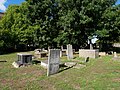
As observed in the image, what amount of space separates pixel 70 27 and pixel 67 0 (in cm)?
396

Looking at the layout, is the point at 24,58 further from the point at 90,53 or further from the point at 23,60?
the point at 90,53

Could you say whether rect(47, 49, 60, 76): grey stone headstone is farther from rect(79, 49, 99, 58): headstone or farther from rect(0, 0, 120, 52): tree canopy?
rect(0, 0, 120, 52): tree canopy

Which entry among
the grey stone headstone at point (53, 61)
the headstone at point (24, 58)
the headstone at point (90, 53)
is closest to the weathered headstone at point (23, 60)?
the headstone at point (24, 58)

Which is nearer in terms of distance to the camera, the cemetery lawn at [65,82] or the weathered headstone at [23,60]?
the cemetery lawn at [65,82]

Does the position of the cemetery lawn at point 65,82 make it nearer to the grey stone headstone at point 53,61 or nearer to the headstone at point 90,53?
the grey stone headstone at point 53,61

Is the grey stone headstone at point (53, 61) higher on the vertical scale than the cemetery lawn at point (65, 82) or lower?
higher

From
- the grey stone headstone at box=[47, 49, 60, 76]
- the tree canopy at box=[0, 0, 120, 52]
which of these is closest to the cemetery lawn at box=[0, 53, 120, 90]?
the grey stone headstone at box=[47, 49, 60, 76]

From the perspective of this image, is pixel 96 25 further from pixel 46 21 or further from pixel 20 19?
pixel 20 19

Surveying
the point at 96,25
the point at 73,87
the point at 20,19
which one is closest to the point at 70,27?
the point at 96,25

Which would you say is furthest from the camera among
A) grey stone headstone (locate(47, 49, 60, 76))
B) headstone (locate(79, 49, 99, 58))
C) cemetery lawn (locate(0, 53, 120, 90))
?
headstone (locate(79, 49, 99, 58))

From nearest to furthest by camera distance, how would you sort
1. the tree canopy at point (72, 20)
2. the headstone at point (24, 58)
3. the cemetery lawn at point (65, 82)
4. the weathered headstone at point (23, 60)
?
the cemetery lawn at point (65, 82), the weathered headstone at point (23, 60), the headstone at point (24, 58), the tree canopy at point (72, 20)

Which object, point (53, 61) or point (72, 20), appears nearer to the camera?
point (53, 61)

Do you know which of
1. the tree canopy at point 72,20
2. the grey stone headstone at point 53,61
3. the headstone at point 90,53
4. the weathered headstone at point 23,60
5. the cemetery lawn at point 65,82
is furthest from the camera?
the tree canopy at point 72,20

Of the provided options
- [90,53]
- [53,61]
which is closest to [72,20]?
[90,53]
